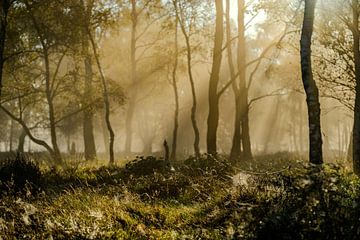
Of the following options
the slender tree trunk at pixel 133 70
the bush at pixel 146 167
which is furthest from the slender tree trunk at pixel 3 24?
the slender tree trunk at pixel 133 70

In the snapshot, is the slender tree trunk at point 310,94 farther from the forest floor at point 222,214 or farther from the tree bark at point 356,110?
the tree bark at point 356,110

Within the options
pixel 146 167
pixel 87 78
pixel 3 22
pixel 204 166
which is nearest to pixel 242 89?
pixel 87 78

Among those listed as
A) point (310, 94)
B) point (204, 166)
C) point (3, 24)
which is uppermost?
point (3, 24)

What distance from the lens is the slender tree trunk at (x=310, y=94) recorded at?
37.4 feet

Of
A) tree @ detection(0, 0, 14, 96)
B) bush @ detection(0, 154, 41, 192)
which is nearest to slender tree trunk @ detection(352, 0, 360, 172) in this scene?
bush @ detection(0, 154, 41, 192)

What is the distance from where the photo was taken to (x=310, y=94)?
11789 millimetres

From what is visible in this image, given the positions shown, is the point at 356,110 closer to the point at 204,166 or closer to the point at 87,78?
the point at 204,166

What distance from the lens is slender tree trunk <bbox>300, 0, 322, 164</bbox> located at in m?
11.4

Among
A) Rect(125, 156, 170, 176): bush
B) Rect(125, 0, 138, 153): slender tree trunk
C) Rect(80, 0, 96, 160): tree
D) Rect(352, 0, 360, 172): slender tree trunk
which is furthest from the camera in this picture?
Rect(125, 0, 138, 153): slender tree trunk

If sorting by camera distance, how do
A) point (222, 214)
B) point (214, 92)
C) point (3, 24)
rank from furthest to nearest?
1. point (214, 92)
2. point (3, 24)
3. point (222, 214)

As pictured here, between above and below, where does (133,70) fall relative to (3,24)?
above

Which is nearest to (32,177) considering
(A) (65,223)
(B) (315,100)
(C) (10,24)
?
(A) (65,223)

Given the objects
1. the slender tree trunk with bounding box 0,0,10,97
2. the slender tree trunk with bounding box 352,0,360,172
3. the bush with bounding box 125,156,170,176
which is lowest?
the bush with bounding box 125,156,170,176

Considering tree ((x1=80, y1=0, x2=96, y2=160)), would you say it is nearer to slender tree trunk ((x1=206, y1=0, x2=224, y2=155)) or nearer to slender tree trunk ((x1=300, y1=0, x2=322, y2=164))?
slender tree trunk ((x1=206, y1=0, x2=224, y2=155))
